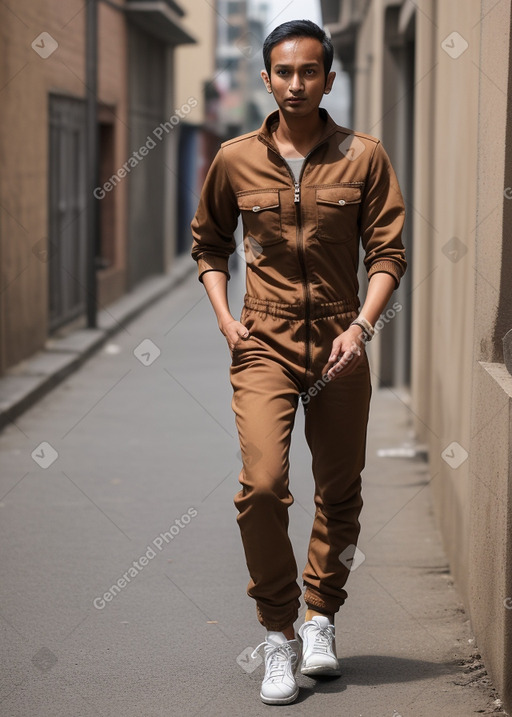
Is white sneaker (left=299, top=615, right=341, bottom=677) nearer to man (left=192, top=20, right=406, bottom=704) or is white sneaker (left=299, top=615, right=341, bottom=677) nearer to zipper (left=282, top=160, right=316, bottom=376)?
man (left=192, top=20, right=406, bottom=704)

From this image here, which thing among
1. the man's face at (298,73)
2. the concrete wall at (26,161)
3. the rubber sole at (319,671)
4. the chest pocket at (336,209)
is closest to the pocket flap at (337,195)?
the chest pocket at (336,209)

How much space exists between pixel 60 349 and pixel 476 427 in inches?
352

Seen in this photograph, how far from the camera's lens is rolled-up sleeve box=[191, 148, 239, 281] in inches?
171

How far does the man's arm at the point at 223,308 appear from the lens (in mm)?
4227

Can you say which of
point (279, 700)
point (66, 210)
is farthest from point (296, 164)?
point (66, 210)

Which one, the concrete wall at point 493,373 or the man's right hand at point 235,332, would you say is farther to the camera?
the man's right hand at point 235,332

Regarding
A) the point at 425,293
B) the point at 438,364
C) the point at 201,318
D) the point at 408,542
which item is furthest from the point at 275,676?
the point at 201,318

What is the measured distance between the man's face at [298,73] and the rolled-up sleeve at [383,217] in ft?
0.92

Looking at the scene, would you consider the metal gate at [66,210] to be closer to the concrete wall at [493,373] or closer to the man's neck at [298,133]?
the concrete wall at [493,373]

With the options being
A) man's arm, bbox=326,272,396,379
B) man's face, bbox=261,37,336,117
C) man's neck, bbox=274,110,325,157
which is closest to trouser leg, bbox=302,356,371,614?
man's arm, bbox=326,272,396,379

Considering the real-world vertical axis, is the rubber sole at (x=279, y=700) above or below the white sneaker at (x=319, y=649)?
below

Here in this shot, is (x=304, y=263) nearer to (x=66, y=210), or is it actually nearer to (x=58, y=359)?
(x=58, y=359)

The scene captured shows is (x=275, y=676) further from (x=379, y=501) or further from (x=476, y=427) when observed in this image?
(x=379, y=501)

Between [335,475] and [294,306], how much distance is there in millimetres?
576
